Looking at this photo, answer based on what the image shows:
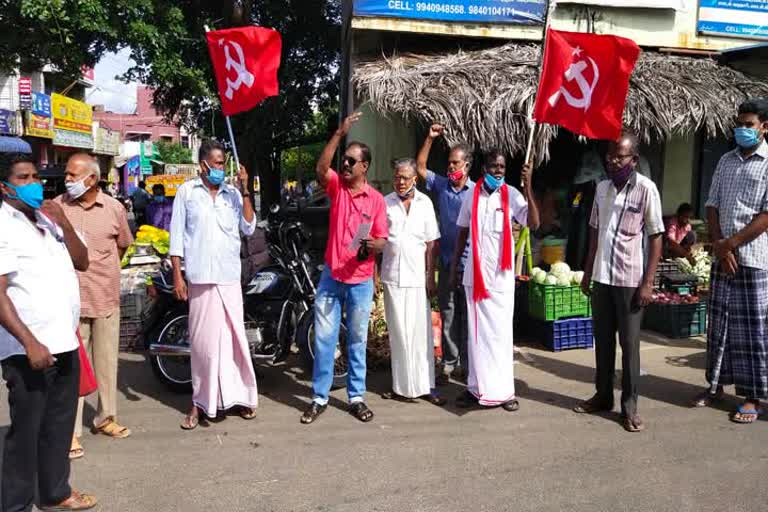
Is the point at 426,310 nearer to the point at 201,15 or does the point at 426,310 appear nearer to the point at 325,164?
the point at 325,164

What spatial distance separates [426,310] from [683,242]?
5.04 m

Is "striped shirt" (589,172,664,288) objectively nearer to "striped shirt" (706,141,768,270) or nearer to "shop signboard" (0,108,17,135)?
"striped shirt" (706,141,768,270)

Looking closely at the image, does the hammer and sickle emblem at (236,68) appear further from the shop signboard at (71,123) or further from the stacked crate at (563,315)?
the shop signboard at (71,123)

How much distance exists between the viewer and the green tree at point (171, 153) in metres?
49.7

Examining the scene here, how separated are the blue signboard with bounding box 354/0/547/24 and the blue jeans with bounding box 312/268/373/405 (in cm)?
470

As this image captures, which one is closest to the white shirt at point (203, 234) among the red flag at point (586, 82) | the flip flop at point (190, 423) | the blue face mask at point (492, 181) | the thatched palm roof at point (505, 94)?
the flip flop at point (190, 423)

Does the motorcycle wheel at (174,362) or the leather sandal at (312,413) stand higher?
the motorcycle wheel at (174,362)

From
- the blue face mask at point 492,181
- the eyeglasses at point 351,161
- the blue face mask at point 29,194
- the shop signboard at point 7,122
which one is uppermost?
the shop signboard at point 7,122

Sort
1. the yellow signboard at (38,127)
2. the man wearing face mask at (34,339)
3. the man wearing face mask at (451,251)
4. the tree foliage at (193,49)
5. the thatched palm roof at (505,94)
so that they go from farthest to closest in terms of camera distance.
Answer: the yellow signboard at (38,127)
the tree foliage at (193,49)
the thatched palm roof at (505,94)
the man wearing face mask at (451,251)
the man wearing face mask at (34,339)

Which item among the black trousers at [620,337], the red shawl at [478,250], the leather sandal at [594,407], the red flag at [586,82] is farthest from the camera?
the red flag at [586,82]

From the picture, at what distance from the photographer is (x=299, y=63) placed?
624 inches

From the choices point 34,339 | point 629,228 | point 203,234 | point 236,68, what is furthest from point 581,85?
point 34,339

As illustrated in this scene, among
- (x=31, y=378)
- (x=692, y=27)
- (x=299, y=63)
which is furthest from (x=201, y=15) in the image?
(x=31, y=378)

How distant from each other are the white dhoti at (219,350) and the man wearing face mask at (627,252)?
8.37 feet
